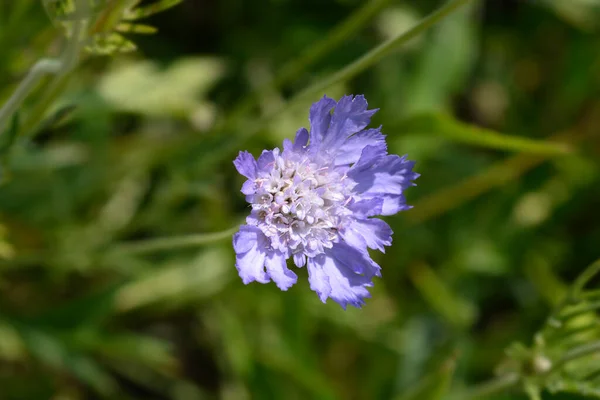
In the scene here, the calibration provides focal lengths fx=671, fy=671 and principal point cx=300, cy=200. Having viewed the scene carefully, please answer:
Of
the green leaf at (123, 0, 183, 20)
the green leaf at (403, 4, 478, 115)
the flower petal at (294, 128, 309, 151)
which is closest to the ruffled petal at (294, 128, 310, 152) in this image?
the flower petal at (294, 128, 309, 151)

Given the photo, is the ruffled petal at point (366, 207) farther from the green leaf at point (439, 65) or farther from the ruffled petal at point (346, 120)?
the green leaf at point (439, 65)

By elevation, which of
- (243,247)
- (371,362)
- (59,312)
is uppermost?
(59,312)

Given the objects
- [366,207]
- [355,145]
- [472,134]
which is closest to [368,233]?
[366,207]

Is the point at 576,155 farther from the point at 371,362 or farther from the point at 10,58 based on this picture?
the point at 10,58

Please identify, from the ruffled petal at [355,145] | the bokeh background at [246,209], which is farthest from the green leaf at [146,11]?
the bokeh background at [246,209]

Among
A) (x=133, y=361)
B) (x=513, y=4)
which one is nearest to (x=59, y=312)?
(x=133, y=361)

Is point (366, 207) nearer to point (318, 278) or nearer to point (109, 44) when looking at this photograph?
point (318, 278)

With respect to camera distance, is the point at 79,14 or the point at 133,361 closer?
the point at 79,14
